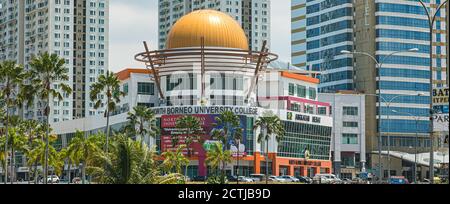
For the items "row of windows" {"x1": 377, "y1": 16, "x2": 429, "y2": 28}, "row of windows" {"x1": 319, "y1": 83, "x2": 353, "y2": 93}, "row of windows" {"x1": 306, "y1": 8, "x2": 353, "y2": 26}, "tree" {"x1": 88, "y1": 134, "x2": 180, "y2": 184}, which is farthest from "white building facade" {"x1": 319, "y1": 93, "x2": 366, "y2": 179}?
"tree" {"x1": 88, "y1": 134, "x2": 180, "y2": 184}

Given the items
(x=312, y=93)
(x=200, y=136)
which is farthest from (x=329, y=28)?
(x=200, y=136)

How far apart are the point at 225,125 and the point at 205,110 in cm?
548

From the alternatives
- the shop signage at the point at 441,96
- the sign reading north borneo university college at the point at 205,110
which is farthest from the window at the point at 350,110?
the shop signage at the point at 441,96

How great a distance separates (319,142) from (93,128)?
43686mm

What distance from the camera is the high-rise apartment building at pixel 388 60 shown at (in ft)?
566

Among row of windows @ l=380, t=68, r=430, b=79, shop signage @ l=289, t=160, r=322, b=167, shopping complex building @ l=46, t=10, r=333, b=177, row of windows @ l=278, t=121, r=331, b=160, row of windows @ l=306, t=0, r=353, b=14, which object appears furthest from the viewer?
row of windows @ l=306, t=0, r=353, b=14

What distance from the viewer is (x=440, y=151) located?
533ft

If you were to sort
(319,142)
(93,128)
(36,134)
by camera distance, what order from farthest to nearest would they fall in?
(93,128)
(319,142)
(36,134)

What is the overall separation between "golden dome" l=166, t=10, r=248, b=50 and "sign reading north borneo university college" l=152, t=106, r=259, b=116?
10879 mm

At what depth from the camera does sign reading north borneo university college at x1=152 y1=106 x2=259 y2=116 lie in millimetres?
136625

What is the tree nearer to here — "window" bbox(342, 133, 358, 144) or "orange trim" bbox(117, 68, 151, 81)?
"orange trim" bbox(117, 68, 151, 81)

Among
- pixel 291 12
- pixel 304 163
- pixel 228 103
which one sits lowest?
pixel 304 163
